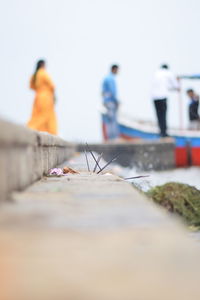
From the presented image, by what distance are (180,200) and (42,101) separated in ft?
23.5

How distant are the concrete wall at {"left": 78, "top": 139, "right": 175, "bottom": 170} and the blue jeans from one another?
1.07 m

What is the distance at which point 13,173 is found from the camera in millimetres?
2730

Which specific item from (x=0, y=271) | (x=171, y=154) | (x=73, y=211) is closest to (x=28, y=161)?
(x=73, y=211)

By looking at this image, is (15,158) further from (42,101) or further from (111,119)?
(111,119)

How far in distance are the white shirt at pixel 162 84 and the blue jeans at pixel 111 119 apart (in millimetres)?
1554

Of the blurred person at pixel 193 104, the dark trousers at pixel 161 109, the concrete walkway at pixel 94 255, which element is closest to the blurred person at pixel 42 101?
the dark trousers at pixel 161 109

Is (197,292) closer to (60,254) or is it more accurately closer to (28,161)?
(60,254)

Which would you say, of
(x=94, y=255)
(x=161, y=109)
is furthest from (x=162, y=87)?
(x=94, y=255)

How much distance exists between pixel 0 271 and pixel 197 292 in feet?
1.50

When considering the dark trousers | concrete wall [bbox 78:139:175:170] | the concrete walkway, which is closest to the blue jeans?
concrete wall [bbox 78:139:175:170]

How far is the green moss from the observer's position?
21.4ft

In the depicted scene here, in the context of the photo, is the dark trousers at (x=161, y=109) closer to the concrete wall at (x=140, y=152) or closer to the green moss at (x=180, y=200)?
the concrete wall at (x=140, y=152)

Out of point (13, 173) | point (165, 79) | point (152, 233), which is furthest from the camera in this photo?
point (165, 79)

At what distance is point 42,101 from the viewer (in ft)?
43.8
